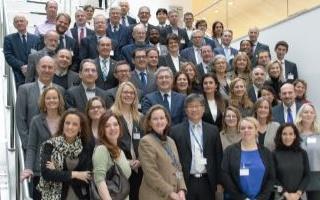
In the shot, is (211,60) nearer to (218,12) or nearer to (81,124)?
(81,124)

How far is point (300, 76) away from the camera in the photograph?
329 inches

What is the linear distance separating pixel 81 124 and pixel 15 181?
1163 millimetres

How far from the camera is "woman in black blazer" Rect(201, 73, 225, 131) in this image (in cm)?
562

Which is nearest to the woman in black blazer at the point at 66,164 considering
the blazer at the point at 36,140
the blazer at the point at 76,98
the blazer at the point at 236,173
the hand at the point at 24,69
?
the blazer at the point at 36,140

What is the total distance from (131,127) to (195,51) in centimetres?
310

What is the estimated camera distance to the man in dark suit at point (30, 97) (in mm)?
4934

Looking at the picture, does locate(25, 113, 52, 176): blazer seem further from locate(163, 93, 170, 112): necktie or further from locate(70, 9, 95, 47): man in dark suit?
locate(70, 9, 95, 47): man in dark suit

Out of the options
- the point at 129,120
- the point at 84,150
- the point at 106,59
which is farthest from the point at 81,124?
the point at 106,59

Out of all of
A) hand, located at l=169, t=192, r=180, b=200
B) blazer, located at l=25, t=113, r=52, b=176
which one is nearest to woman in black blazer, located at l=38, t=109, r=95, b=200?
blazer, located at l=25, t=113, r=52, b=176

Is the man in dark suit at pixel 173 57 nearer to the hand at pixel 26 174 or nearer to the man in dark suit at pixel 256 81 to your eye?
the man in dark suit at pixel 256 81

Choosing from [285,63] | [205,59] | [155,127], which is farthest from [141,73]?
[285,63]

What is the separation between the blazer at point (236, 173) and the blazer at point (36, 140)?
1672mm

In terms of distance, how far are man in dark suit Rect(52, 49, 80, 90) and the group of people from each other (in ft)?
0.04

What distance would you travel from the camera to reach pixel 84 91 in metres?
5.40
